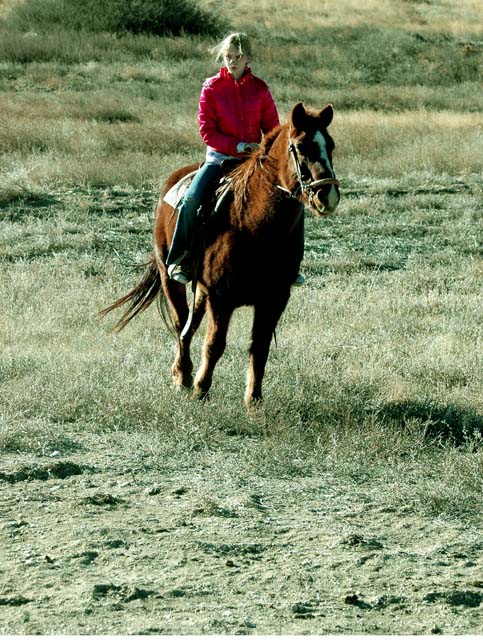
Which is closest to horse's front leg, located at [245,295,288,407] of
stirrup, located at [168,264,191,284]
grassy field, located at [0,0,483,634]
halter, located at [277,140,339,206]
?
grassy field, located at [0,0,483,634]

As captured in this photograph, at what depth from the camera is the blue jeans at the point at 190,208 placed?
24.3ft

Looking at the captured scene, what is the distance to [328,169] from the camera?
6.42 metres

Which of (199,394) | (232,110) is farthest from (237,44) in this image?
(199,394)

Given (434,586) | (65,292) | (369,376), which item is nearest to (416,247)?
(65,292)

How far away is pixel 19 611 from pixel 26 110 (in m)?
18.2

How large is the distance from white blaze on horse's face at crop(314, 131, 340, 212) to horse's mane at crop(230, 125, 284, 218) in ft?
1.47

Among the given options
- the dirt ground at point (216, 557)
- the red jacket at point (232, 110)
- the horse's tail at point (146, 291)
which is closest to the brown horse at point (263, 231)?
the red jacket at point (232, 110)

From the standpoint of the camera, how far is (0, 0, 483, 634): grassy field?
175 inches

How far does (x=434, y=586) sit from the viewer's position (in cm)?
457

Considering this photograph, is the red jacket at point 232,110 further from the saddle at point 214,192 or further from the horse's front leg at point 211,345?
the horse's front leg at point 211,345

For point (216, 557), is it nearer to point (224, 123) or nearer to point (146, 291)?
point (224, 123)

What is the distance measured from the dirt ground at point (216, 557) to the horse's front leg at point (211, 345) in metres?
1.16

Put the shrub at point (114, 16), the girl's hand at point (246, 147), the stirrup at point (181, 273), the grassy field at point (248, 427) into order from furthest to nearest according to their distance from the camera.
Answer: the shrub at point (114, 16) < the stirrup at point (181, 273) < the girl's hand at point (246, 147) < the grassy field at point (248, 427)

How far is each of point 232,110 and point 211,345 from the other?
1.65 meters
